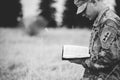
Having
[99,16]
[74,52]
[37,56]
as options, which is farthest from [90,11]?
[37,56]

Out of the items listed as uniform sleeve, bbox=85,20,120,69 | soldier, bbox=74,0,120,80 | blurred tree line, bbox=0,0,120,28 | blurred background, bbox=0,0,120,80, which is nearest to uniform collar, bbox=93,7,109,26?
soldier, bbox=74,0,120,80

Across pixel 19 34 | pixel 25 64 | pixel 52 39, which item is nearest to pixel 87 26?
pixel 52 39

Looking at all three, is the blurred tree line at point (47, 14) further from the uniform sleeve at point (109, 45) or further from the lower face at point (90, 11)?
the uniform sleeve at point (109, 45)

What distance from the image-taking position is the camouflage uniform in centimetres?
243

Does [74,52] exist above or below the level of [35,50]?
above

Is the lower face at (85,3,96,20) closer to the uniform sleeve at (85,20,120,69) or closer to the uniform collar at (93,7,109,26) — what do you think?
the uniform collar at (93,7,109,26)

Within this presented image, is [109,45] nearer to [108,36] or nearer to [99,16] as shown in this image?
[108,36]

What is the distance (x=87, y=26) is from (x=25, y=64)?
470cm

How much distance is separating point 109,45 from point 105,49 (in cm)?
5

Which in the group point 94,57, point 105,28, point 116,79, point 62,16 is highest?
point 105,28

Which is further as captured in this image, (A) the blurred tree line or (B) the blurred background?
(A) the blurred tree line

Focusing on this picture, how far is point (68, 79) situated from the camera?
193 inches

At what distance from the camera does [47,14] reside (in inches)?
604

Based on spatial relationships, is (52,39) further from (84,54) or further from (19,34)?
(84,54)
